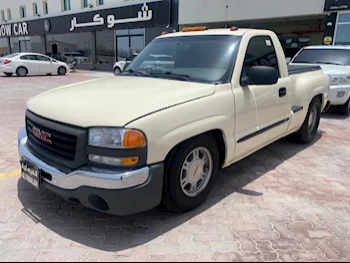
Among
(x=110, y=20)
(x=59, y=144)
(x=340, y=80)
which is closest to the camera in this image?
(x=59, y=144)

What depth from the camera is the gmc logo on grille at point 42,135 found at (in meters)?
2.77

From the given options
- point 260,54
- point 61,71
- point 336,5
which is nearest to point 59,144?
point 260,54

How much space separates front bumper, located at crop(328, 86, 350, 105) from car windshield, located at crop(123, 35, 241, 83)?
15.8ft

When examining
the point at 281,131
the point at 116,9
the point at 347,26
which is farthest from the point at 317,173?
the point at 116,9

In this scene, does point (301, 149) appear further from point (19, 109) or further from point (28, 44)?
point (28, 44)

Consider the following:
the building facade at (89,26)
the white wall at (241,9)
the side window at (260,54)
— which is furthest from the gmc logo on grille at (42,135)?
the building facade at (89,26)

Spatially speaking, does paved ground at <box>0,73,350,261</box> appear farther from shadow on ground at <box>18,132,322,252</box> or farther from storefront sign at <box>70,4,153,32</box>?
storefront sign at <box>70,4,153,32</box>

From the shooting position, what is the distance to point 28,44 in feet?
113

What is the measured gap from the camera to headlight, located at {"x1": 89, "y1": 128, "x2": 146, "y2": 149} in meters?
2.39

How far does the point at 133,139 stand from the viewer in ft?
7.86

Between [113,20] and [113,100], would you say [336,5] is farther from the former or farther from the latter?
[113,20]

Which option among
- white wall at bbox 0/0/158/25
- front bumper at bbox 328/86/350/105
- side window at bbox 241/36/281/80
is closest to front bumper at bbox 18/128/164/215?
side window at bbox 241/36/281/80

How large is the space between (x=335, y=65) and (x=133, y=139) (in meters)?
7.39

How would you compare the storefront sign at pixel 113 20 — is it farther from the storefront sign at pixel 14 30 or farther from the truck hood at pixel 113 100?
the truck hood at pixel 113 100
